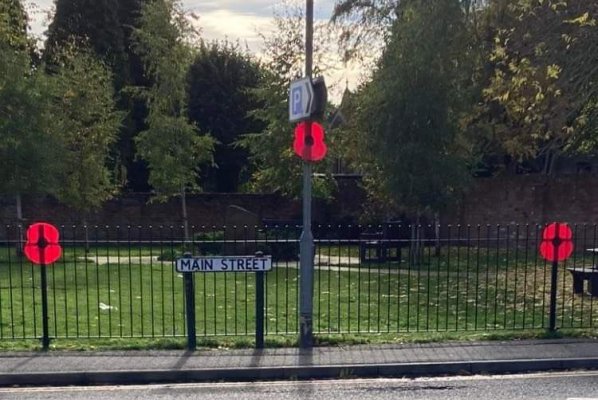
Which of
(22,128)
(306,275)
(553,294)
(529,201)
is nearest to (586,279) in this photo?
(553,294)

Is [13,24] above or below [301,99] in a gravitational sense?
above

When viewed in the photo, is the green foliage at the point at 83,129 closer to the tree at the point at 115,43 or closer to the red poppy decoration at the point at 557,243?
the tree at the point at 115,43

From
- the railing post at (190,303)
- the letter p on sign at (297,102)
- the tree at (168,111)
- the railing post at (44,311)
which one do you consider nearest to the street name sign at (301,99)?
the letter p on sign at (297,102)

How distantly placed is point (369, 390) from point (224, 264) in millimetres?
2208

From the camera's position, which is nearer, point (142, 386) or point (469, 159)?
point (142, 386)

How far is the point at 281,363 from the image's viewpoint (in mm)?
7668

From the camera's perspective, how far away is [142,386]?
7203 mm

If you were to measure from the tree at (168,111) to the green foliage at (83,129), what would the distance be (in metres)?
1.46

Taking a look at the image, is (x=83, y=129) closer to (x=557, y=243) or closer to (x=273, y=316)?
(x=273, y=316)

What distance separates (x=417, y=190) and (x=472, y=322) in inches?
348

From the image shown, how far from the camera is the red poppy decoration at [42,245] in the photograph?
831cm

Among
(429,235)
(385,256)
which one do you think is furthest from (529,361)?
(429,235)

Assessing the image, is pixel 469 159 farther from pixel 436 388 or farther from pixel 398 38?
pixel 436 388

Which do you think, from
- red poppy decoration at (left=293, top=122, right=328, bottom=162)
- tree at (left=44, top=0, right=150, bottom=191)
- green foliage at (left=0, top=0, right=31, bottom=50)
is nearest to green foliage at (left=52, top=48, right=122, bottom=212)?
green foliage at (left=0, top=0, right=31, bottom=50)
